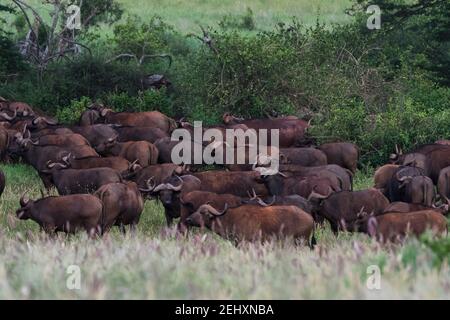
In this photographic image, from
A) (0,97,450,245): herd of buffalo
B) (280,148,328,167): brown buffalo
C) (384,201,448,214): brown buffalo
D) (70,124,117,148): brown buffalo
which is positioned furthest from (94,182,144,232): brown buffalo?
(70,124,117,148): brown buffalo

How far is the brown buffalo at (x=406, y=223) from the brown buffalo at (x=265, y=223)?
0.84m

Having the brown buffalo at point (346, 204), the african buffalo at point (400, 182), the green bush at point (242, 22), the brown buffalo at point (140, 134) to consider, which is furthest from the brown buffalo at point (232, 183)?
the green bush at point (242, 22)

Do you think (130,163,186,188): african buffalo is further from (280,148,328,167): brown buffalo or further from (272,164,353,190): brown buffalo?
(280,148,328,167): brown buffalo

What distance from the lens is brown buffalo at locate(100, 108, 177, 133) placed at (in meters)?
23.0

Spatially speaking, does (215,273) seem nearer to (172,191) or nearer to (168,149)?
(172,191)

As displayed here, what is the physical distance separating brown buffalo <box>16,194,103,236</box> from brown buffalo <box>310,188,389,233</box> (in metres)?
3.09

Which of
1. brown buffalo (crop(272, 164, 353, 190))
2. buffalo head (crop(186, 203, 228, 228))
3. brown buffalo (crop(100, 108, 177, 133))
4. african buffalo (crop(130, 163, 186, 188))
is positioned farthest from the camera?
brown buffalo (crop(100, 108, 177, 133))

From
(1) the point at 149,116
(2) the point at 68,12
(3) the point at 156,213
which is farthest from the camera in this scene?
(2) the point at 68,12

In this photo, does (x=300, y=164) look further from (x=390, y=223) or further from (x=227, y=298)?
(x=227, y=298)

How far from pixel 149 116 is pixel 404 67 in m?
6.99

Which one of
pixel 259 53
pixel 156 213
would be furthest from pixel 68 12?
pixel 156 213

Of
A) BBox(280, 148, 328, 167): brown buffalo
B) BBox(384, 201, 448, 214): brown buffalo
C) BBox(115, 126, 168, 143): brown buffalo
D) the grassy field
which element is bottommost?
the grassy field

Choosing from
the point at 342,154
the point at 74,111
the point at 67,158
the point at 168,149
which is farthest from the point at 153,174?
the point at 74,111
